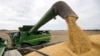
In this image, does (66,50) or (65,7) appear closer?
(66,50)

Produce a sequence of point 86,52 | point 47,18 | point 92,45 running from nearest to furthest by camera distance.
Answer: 1. point 86,52
2. point 92,45
3. point 47,18

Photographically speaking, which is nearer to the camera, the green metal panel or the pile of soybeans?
the pile of soybeans

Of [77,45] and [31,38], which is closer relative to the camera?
[77,45]

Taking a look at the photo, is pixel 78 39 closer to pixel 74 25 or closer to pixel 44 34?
pixel 74 25

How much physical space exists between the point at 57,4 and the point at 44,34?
8.18m

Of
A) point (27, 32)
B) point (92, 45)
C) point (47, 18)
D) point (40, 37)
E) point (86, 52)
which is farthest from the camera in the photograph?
point (40, 37)

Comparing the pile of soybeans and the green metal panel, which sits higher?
the pile of soybeans

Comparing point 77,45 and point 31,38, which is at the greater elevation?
point 77,45

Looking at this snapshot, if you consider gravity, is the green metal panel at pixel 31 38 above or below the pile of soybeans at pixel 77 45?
below

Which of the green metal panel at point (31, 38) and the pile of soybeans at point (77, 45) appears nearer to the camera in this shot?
the pile of soybeans at point (77, 45)

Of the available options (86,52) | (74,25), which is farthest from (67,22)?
(86,52)

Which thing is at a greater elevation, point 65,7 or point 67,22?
point 65,7

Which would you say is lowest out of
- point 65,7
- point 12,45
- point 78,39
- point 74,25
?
point 12,45

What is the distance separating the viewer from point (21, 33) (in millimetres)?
11484
